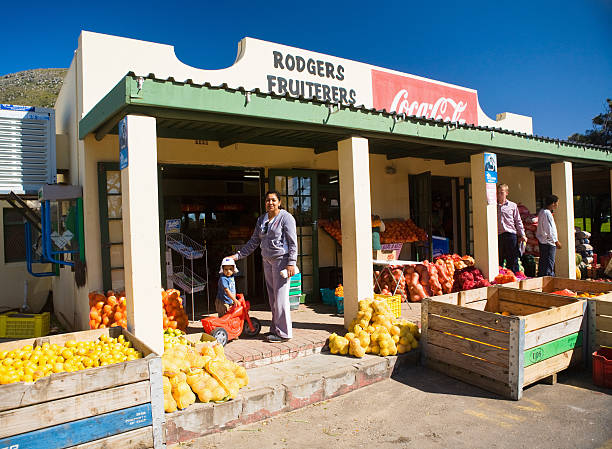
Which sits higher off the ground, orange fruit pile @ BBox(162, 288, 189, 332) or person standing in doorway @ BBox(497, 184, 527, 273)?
person standing in doorway @ BBox(497, 184, 527, 273)

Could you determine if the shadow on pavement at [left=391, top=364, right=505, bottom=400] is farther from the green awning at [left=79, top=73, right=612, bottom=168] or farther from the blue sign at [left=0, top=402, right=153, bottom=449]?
the green awning at [left=79, top=73, right=612, bottom=168]

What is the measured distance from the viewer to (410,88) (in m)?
10.2

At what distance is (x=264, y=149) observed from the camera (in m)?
7.93

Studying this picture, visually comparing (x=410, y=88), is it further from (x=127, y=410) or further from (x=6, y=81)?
(x=6, y=81)

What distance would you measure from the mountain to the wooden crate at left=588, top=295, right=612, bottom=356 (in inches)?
2200

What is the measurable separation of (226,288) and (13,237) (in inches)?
278

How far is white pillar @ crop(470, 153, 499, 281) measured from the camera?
26.2ft

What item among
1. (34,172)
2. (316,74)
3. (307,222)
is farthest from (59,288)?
(316,74)

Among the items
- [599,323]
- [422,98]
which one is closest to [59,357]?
[599,323]

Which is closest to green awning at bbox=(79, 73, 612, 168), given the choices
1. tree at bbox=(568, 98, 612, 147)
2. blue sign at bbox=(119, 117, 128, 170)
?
blue sign at bbox=(119, 117, 128, 170)

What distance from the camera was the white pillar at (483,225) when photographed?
8.00m

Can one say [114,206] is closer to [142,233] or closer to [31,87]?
[142,233]

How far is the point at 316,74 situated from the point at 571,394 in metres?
6.81

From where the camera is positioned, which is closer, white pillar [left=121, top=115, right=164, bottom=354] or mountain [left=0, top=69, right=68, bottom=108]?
white pillar [left=121, top=115, right=164, bottom=354]
